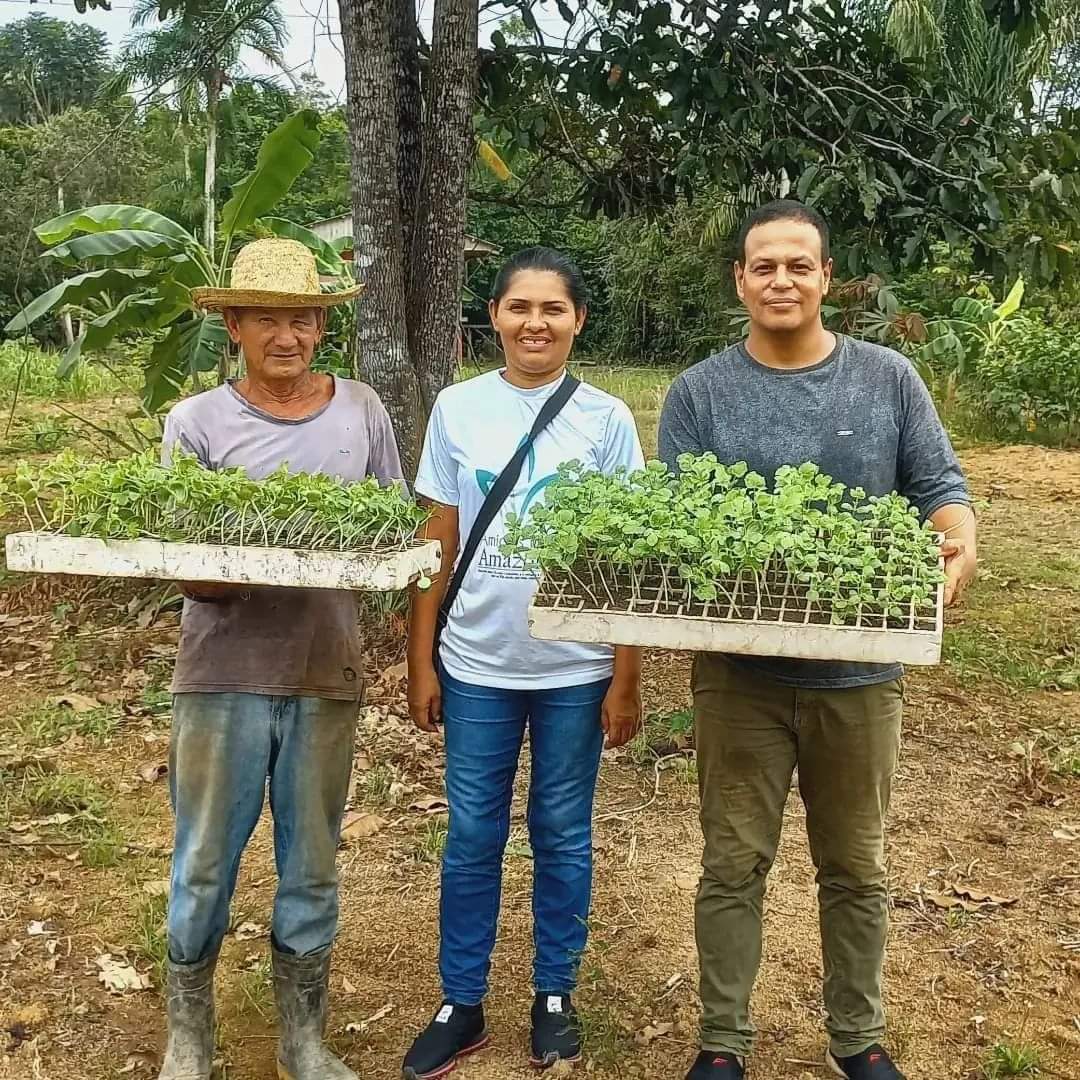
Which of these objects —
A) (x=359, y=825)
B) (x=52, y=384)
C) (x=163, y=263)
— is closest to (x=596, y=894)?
(x=359, y=825)

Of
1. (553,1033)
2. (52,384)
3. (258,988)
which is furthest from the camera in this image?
(52,384)

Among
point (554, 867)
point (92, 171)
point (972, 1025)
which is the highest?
point (92, 171)

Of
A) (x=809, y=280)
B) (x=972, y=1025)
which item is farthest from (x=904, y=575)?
(x=972, y=1025)

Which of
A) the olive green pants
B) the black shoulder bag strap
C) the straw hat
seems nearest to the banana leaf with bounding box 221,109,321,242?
the straw hat

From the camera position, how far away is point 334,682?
8.46 feet

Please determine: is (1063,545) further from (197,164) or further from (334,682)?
(197,164)

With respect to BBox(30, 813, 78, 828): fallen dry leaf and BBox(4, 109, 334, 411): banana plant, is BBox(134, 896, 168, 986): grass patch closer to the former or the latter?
BBox(30, 813, 78, 828): fallen dry leaf

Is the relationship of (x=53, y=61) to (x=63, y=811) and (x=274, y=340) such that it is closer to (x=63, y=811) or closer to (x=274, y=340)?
(x=63, y=811)

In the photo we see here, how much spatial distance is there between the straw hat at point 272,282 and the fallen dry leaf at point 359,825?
7.27 feet

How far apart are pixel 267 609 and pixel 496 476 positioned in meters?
0.60

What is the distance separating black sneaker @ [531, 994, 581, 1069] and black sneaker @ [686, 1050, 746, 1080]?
0.32 metres

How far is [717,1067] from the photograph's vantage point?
2678 mm

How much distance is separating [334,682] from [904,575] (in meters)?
1.25

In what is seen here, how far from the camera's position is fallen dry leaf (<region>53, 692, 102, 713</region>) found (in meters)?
5.28
